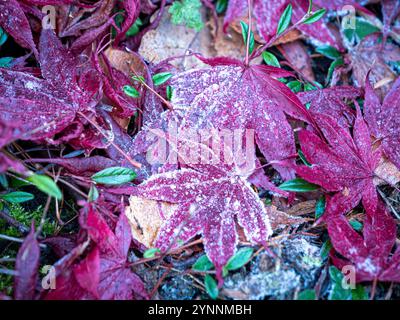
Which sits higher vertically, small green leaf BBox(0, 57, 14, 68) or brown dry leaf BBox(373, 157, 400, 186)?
small green leaf BBox(0, 57, 14, 68)

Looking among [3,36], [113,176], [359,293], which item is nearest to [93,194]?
[113,176]

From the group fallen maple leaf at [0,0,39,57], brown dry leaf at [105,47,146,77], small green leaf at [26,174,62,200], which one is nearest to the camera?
small green leaf at [26,174,62,200]

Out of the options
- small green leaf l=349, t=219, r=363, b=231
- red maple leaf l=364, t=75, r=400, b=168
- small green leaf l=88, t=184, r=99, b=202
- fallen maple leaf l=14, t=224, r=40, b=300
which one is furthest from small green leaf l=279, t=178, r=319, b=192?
fallen maple leaf l=14, t=224, r=40, b=300

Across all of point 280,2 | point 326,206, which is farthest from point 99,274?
point 280,2

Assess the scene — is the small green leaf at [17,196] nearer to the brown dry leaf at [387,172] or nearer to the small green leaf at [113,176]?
the small green leaf at [113,176]

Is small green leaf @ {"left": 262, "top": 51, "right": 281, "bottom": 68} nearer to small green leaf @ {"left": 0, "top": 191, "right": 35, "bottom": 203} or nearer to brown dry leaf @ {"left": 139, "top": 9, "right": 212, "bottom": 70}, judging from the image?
brown dry leaf @ {"left": 139, "top": 9, "right": 212, "bottom": 70}

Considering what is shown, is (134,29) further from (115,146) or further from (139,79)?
(115,146)

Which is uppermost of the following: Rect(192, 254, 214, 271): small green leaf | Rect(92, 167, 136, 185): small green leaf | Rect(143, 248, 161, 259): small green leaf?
Rect(92, 167, 136, 185): small green leaf

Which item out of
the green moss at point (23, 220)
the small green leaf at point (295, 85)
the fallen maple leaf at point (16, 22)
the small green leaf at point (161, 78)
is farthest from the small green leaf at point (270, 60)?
the green moss at point (23, 220)
